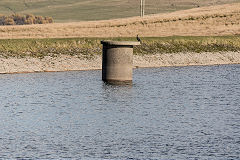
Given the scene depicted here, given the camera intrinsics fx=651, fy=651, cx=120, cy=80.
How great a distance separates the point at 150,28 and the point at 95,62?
2983 cm

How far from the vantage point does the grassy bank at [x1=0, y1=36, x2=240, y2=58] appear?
66.6 metres

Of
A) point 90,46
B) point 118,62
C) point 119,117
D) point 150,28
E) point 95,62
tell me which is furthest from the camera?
point 150,28

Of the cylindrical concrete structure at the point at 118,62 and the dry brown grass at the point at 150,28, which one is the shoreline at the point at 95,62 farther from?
the dry brown grass at the point at 150,28

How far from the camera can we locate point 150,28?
95000mm

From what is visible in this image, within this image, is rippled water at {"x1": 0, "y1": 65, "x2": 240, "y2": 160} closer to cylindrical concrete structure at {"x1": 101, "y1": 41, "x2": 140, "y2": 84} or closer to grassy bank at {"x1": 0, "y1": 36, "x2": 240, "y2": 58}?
cylindrical concrete structure at {"x1": 101, "y1": 41, "x2": 140, "y2": 84}

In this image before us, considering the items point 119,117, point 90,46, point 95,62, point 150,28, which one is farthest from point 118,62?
point 150,28

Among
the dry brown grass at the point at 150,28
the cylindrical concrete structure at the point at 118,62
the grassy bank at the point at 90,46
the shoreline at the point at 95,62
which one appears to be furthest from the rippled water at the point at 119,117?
the dry brown grass at the point at 150,28

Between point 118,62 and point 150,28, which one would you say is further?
point 150,28

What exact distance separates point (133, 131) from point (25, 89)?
18.5m

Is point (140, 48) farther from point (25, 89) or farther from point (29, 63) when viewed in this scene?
point (25, 89)

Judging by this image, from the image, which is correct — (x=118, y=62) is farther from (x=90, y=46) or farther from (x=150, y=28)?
(x=150, y=28)

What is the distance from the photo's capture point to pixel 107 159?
85.8ft

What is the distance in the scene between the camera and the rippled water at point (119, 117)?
1096 inches

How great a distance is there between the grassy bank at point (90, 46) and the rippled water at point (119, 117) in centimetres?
887
